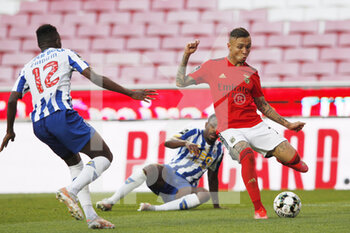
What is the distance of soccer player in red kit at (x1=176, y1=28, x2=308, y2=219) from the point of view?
19.9 ft

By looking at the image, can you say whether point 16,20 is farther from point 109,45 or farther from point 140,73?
point 140,73

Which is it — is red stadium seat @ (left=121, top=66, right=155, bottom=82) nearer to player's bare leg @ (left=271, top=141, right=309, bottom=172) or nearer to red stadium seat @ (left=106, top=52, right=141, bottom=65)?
red stadium seat @ (left=106, top=52, right=141, bottom=65)

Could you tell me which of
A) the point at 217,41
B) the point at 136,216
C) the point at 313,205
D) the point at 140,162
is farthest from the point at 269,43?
the point at 136,216

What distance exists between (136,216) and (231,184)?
13.1 feet

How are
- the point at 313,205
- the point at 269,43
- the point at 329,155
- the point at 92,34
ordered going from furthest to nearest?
1. the point at 92,34
2. the point at 269,43
3. the point at 329,155
4. the point at 313,205

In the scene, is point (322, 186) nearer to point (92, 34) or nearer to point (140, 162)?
point (140, 162)

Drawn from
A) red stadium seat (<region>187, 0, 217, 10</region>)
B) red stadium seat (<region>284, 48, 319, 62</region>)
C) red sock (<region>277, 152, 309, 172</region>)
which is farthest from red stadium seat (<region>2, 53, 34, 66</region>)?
red sock (<region>277, 152, 309, 172</region>)

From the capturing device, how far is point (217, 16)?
50.7 ft

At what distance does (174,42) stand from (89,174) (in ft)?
33.6

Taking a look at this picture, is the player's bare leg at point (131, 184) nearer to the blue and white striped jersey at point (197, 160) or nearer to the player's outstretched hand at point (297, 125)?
the blue and white striped jersey at point (197, 160)

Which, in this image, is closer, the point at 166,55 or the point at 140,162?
the point at 140,162

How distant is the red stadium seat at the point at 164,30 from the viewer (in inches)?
609

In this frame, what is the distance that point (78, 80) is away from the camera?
584 inches

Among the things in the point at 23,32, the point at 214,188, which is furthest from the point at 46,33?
the point at 23,32
